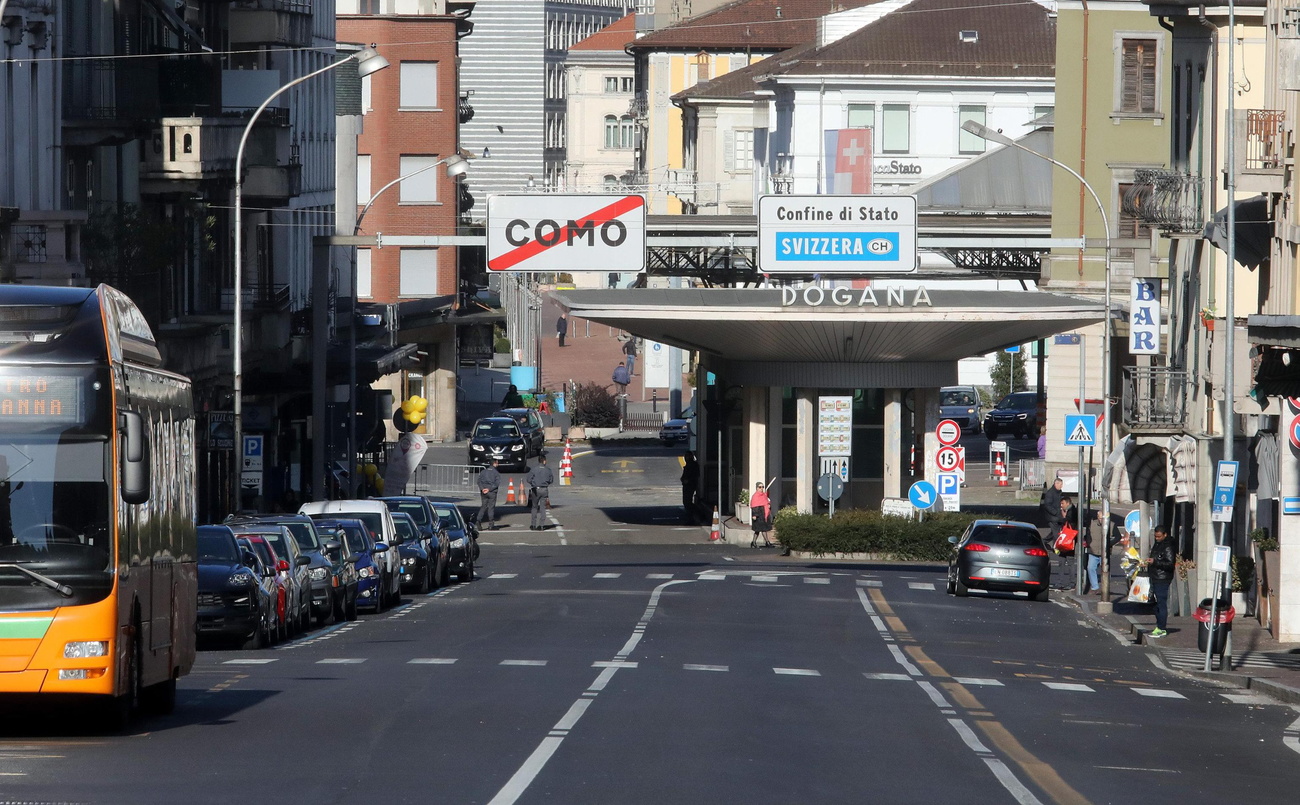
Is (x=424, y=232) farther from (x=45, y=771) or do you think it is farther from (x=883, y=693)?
(x=45, y=771)

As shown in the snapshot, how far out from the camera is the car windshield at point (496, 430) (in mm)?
68312

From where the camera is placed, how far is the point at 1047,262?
200 ft

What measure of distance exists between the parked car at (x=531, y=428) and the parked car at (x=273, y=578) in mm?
42329

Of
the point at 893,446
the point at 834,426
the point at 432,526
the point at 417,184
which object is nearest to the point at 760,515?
the point at 893,446

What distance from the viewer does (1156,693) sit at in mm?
20344

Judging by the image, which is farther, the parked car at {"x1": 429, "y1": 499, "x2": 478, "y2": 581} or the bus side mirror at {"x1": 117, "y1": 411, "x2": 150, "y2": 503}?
the parked car at {"x1": 429, "y1": 499, "x2": 478, "y2": 581}

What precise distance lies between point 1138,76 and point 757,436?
60.0 feet

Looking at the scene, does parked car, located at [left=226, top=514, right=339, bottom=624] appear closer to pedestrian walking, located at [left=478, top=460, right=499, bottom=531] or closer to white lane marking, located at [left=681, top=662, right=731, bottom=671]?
white lane marking, located at [left=681, top=662, right=731, bottom=671]

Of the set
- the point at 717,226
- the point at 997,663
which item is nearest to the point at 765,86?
the point at 717,226

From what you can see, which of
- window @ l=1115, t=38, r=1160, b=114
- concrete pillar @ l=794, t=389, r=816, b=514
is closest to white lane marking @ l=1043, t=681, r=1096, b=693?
concrete pillar @ l=794, t=389, r=816, b=514

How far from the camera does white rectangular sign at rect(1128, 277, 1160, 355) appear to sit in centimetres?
3541

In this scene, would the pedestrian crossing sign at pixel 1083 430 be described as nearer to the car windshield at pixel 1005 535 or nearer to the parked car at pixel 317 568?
the car windshield at pixel 1005 535

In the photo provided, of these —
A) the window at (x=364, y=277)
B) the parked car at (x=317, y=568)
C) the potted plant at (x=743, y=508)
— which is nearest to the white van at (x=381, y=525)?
the parked car at (x=317, y=568)

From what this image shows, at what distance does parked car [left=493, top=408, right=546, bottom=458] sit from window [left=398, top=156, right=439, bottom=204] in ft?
41.5
